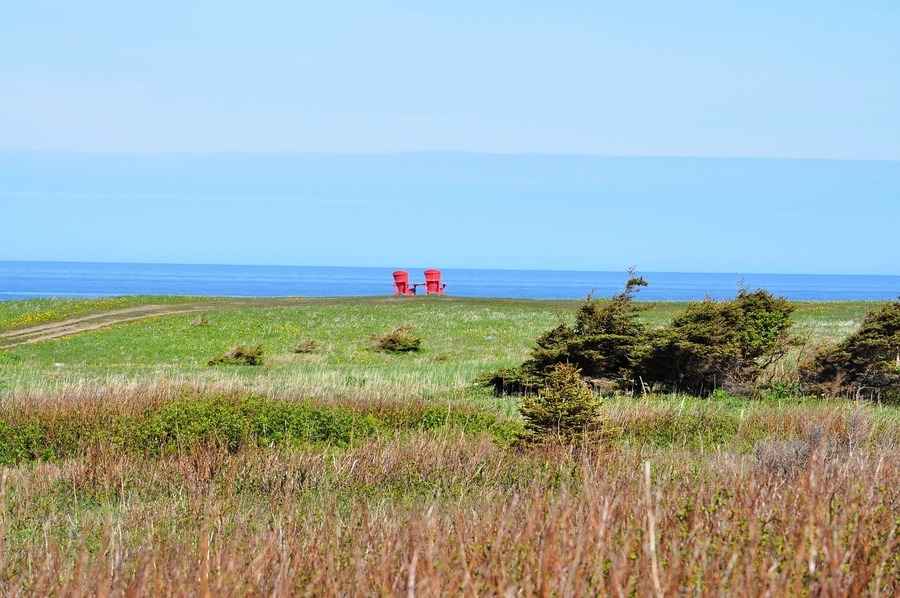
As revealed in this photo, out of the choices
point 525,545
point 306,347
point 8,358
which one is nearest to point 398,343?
point 306,347

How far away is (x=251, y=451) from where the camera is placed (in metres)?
11.9

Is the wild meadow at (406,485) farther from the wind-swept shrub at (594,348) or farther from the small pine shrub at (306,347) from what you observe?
the wind-swept shrub at (594,348)

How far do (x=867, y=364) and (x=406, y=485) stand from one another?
12.0 meters

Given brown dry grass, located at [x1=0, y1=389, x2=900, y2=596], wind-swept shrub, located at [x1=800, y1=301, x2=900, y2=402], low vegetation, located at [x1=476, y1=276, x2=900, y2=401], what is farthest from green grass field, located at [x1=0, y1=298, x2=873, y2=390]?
brown dry grass, located at [x1=0, y1=389, x2=900, y2=596]

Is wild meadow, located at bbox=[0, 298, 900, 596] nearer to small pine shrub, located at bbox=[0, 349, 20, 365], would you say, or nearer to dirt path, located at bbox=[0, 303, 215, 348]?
small pine shrub, located at bbox=[0, 349, 20, 365]

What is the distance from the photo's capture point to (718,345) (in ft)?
61.4

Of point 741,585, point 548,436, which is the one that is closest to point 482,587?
point 741,585

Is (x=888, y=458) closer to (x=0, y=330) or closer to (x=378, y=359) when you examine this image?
(x=378, y=359)

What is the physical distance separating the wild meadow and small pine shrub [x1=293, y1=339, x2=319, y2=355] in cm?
10

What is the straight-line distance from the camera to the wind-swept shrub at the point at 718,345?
18828mm

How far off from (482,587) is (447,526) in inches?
63.1

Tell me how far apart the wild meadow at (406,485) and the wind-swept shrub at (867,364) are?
2.70 feet

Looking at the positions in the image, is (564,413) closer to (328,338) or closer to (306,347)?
(306,347)

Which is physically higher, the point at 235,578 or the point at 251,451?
the point at 235,578
